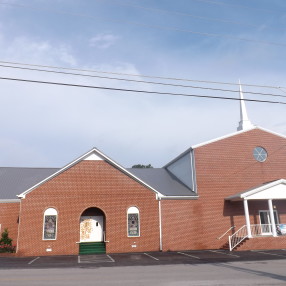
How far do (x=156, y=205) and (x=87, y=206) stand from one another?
15.9ft

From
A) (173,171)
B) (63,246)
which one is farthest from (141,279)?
(173,171)

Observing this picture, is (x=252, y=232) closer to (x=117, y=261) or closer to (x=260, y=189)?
(x=260, y=189)

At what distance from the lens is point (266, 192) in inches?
873

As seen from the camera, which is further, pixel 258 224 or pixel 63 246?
pixel 258 224

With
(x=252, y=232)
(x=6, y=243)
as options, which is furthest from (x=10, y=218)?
(x=252, y=232)


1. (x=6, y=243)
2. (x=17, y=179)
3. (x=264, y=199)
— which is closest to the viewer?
(x=6, y=243)

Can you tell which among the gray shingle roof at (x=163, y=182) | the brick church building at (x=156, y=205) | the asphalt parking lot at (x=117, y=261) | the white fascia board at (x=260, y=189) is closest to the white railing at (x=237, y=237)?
the brick church building at (x=156, y=205)

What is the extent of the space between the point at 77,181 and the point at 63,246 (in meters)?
4.28

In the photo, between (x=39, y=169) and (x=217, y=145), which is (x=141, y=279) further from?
(x=39, y=169)

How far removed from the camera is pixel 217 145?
961 inches

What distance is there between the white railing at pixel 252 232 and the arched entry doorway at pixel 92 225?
29.9 ft

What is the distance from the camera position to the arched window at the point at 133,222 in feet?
69.5

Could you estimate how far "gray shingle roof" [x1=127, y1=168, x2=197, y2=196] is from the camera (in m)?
23.2

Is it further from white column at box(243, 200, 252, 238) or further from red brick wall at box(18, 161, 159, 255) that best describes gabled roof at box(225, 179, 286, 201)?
red brick wall at box(18, 161, 159, 255)
